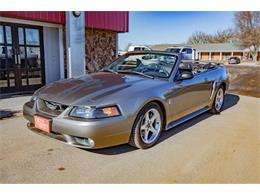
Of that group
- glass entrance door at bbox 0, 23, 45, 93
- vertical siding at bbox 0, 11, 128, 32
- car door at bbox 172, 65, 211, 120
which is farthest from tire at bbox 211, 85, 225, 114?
glass entrance door at bbox 0, 23, 45, 93

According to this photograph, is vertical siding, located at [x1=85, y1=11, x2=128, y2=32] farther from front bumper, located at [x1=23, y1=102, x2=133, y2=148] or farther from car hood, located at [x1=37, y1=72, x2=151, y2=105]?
front bumper, located at [x1=23, y1=102, x2=133, y2=148]

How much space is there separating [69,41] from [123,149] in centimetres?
525

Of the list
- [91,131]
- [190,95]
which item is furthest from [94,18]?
[91,131]

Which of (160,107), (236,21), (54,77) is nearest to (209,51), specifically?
(236,21)

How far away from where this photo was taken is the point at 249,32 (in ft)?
149

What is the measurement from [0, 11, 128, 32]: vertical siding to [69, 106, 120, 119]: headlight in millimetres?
4992

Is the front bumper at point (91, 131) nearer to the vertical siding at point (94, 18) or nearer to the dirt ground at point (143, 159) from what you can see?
the dirt ground at point (143, 159)

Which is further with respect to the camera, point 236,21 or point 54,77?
point 236,21

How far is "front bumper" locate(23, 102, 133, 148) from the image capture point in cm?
281

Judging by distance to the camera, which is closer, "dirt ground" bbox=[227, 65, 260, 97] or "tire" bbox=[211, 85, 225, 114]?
"tire" bbox=[211, 85, 225, 114]

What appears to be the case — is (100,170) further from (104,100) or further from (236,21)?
(236,21)

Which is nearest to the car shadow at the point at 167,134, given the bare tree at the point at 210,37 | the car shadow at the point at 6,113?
the car shadow at the point at 6,113

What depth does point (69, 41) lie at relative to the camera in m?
7.70
